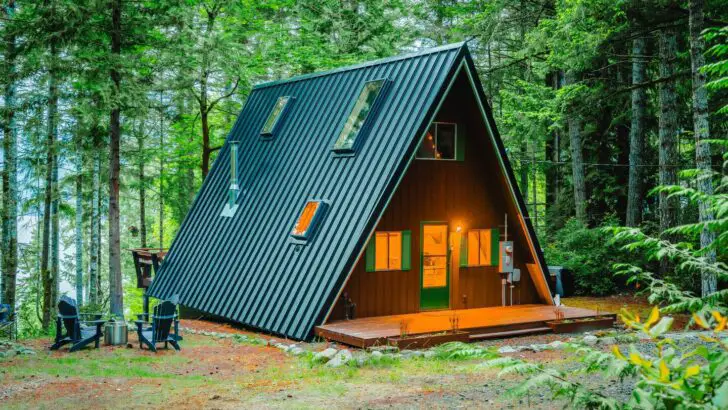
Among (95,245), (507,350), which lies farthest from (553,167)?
(507,350)

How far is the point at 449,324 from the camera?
44.3ft

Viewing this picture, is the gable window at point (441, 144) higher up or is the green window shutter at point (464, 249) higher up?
the gable window at point (441, 144)

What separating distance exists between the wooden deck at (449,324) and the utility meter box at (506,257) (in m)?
0.86

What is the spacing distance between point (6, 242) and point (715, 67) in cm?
1837

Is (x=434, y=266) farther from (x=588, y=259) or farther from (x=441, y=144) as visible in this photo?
(x=588, y=259)

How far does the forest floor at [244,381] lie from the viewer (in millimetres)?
8070

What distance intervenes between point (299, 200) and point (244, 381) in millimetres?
6086

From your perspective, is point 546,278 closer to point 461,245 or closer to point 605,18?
point 461,245

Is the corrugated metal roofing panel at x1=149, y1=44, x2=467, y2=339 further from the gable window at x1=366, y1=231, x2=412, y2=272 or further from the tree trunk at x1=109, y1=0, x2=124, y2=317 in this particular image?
the tree trunk at x1=109, y1=0, x2=124, y2=317

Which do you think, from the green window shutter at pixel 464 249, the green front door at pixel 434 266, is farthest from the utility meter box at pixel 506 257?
the green front door at pixel 434 266

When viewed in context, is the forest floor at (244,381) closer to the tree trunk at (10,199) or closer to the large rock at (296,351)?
the large rock at (296,351)

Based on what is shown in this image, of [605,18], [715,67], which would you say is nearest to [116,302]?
[605,18]

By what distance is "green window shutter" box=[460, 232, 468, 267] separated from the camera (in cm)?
1549

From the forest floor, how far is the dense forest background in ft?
14.6
